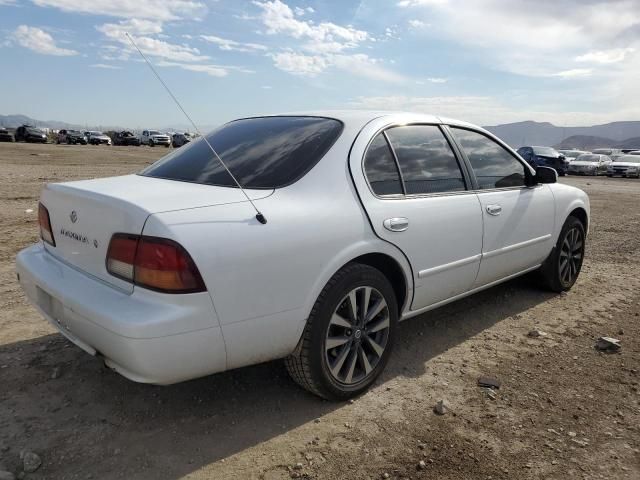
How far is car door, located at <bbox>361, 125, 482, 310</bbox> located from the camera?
9.98 ft

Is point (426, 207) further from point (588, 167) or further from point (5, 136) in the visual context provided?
point (5, 136)

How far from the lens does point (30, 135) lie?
41.9 metres

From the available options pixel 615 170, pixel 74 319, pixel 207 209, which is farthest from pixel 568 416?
pixel 615 170

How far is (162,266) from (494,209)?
2.56 metres

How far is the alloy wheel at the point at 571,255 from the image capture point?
4.90 m

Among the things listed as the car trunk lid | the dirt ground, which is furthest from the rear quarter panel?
the car trunk lid

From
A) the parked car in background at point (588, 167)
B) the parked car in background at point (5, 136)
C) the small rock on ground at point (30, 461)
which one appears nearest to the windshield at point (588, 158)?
the parked car in background at point (588, 167)

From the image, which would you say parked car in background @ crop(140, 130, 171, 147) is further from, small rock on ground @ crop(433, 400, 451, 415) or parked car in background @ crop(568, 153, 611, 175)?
small rock on ground @ crop(433, 400, 451, 415)

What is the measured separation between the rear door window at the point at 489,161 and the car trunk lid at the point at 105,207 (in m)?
1.91

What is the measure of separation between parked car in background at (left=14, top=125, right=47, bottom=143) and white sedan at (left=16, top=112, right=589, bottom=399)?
148ft

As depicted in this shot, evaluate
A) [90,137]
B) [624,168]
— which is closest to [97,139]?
[90,137]

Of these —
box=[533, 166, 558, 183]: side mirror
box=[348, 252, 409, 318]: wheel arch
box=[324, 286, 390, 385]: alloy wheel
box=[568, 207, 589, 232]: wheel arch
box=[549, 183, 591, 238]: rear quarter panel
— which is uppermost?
box=[533, 166, 558, 183]: side mirror

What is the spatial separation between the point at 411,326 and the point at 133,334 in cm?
248

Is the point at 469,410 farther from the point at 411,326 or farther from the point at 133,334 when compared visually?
the point at 133,334
